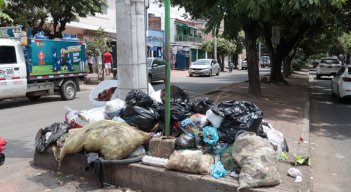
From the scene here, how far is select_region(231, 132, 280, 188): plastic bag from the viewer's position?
4207mm

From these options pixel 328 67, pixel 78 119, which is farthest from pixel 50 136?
pixel 328 67

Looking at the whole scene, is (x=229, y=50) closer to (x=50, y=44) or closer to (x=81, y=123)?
(x=50, y=44)

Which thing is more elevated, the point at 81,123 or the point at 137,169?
the point at 81,123

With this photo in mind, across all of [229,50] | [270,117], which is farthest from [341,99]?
[229,50]

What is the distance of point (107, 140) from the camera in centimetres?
506

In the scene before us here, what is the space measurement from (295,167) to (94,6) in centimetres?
1575

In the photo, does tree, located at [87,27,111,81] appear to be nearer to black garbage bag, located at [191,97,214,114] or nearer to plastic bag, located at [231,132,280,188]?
black garbage bag, located at [191,97,214,114]

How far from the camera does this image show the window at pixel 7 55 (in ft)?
40.4

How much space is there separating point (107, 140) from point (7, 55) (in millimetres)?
8898

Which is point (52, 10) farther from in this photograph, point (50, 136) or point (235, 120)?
point (235, 120)

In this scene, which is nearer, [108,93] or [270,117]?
[108,93]

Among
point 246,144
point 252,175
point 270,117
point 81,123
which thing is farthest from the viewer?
point 270,117

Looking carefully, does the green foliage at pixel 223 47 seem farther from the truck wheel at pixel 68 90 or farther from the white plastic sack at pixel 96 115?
the white plastic sack at pixel 96 115

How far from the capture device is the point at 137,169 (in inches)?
195
